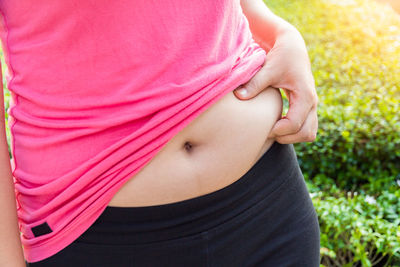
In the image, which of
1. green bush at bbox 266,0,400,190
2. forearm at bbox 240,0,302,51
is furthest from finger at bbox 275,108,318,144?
green bush at bbox 266,0,400,190

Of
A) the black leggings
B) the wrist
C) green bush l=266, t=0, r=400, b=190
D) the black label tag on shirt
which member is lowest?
green bush l=266, t=0, r=400, b=190

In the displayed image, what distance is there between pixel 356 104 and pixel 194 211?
2831 mm

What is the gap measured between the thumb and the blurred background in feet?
4.88

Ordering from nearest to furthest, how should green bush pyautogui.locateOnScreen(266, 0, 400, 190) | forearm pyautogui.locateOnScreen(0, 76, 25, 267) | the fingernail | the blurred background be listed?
forearm pyautogui.locateOnScreen(0, 76, 25, 267), the fingernail, the blurred background, green bush pyautogui.locateOnScreen(266, 0, 400, 190)

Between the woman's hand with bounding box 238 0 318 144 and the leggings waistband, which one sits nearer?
the leggings waistband

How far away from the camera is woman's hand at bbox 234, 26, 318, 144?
4.17 feet

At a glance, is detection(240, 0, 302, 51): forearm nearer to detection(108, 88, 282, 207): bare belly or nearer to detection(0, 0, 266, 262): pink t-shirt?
detection(108, 88, 282, 207): bare belly

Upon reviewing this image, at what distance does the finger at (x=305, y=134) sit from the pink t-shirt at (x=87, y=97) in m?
0.27

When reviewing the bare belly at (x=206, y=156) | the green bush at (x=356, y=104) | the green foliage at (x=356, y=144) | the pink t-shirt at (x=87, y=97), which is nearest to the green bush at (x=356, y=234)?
the green foliage at (x=356, y=144)

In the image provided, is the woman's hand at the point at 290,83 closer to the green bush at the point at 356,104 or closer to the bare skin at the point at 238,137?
the bare skin at the point at 238,137

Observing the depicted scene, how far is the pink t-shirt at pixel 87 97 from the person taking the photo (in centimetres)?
108

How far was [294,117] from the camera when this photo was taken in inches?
50.7

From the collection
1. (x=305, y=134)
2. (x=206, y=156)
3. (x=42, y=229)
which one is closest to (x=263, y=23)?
→ (x=305, y=134)

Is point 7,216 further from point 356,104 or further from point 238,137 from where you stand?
point 356,104
